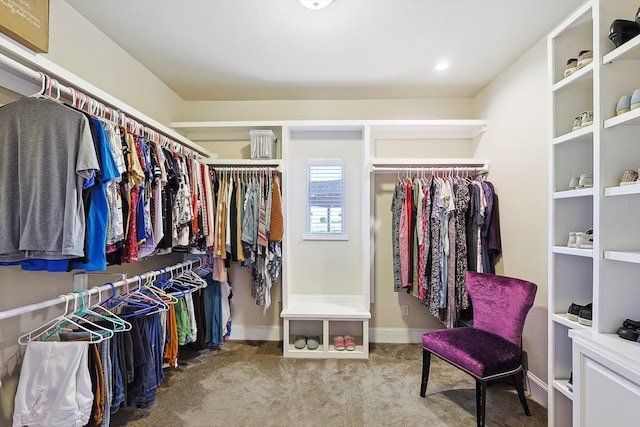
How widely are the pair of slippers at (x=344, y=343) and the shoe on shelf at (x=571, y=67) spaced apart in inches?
103

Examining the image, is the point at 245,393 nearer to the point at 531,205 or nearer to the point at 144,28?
the point at 531,205

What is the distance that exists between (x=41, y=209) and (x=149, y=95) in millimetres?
1763

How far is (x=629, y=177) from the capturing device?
1.32 meters

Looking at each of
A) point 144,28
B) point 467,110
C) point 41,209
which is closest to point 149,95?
point 144,28

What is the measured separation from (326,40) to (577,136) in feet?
5.65

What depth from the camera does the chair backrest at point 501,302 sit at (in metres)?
1.92

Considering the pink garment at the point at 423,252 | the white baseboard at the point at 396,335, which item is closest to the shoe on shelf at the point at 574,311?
the pink garment at the point at 423,252

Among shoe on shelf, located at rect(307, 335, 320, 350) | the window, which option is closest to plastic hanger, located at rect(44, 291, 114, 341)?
shoe on shelf, located at rect(307, 335, 320, 350)

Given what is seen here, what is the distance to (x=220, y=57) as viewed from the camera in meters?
2.43

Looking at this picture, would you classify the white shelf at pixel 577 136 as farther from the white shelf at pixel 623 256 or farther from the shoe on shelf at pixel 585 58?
the white shelf at pixel 623 256

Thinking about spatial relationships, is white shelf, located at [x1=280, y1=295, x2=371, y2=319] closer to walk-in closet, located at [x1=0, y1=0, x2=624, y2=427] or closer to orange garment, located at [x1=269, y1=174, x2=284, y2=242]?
walk-in closet, located at [x1=0, y1=0, x2=624, y2=427]

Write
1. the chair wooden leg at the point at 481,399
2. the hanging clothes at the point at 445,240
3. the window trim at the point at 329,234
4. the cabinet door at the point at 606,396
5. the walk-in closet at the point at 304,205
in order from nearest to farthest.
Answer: the cabinet door at the point at 606,396
the walk-in closet at the point at 304,205
the chair wooden leg at the point at 481,399
the hanging clothes at the point at 445,240
the window trim at the point at 329,234

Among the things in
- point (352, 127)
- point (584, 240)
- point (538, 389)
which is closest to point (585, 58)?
point (584, 240)

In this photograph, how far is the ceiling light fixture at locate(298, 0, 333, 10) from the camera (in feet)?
5.74
